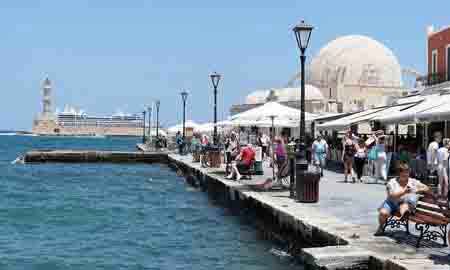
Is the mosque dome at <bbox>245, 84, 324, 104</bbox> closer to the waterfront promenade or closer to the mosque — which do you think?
the mosque

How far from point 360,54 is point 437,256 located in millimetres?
78141

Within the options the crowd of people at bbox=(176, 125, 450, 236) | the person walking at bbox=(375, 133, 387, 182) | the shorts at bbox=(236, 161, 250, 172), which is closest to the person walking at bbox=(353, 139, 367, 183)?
the crowd of people at bbox=(176, 125, 450, 236)

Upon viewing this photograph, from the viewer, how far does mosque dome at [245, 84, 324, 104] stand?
257 ft

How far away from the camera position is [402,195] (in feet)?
31.9

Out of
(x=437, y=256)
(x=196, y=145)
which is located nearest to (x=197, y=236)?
(x=437, y=256)

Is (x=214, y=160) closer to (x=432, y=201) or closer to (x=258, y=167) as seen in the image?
(x=258, y=167)

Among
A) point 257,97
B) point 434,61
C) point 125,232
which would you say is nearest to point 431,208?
point 125,232

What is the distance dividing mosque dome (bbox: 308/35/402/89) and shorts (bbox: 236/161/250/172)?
6422cm

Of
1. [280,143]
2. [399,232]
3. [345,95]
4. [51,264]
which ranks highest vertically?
[345,95]

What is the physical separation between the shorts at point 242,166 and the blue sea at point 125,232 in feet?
4.00

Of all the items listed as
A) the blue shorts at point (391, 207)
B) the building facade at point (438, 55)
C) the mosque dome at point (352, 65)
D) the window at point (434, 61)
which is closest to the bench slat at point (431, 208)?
the blue shorts at point (391, 207)

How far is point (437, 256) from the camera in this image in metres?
8.70

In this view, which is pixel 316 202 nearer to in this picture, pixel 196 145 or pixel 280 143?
pixel 280 143

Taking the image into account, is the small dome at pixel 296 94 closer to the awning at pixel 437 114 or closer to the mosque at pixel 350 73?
the mosque at pixel 350 73
